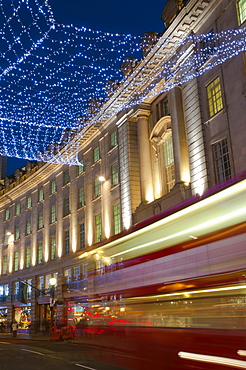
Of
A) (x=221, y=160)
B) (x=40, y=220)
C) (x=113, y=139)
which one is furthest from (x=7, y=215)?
(x=221, y=160)

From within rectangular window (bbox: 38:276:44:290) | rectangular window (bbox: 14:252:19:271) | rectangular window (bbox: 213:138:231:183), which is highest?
rectangular window (bbox: 213:138:231:183)

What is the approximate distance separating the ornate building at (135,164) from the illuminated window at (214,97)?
54 mm

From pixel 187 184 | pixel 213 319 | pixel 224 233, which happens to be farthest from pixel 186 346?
pixel 187 184

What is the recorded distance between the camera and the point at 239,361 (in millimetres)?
7371

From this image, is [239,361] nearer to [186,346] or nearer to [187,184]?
[186,346]

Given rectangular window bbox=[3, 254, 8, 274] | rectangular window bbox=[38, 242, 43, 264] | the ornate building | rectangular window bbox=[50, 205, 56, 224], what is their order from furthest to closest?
rectangular window bbox=[3, 254, 8, 274] < rectangular window bbox=[38, 242, 43, 264] < rectangular window bbox=[50, 205, 56, 224] < the ornate building

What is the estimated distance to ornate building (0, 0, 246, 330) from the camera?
21.5 metres

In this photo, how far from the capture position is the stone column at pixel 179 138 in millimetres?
24938

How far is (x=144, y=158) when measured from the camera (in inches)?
1176

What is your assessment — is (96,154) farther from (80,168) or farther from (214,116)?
(214,116)

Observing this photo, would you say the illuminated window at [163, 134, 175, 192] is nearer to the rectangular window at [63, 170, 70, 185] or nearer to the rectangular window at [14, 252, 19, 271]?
the rectangular window at [63, 170, 70, 185]

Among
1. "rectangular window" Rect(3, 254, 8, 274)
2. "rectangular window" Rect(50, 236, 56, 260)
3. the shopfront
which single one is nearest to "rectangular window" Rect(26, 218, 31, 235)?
"rectangular window" Rect(50, 236, 56, 260)

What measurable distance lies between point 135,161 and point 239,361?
973 inches

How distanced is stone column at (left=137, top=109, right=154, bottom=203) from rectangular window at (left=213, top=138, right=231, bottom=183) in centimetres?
758
